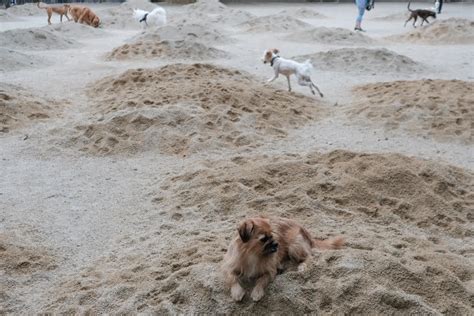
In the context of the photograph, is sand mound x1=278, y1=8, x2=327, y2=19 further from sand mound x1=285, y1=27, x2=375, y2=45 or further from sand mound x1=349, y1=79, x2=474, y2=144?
sand mound x1=349, y1=79, x2=474, y2=144

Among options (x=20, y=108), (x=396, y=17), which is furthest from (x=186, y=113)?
(x=396, y=17)

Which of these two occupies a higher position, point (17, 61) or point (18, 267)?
point (18, 267)

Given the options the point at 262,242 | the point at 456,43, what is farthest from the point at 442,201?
the point at 456,43

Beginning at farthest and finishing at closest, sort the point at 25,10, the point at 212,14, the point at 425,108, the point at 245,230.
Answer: the point at 25,10
the point at 212,14
the point at 425,108
the point at 245,230

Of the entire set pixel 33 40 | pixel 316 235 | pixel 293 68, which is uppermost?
pixel 293 68

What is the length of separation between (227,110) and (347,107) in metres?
1.99

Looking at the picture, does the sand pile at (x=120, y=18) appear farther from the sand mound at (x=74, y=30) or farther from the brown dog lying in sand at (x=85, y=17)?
the sand mound at (x=74, y=30)

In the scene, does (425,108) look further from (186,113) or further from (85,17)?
(85,17)

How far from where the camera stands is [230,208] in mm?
4766

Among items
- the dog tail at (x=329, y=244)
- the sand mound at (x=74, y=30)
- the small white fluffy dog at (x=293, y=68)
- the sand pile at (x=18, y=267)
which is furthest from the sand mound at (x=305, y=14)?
the dog tail at (x=329, y=244)

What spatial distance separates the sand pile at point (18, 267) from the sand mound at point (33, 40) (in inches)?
426

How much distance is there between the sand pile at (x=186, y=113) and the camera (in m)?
6.82

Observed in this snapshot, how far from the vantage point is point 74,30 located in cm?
1709

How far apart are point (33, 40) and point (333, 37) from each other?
7.99m
